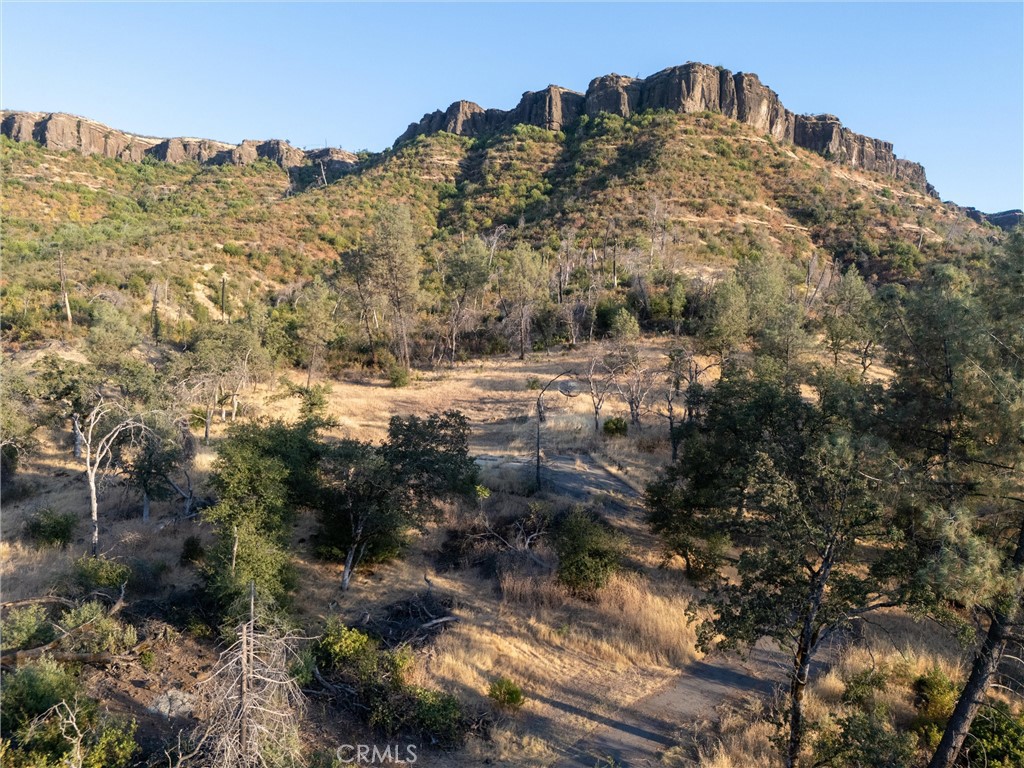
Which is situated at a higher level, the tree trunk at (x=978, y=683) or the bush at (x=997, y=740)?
the tree trunk at (x=978, y=683)

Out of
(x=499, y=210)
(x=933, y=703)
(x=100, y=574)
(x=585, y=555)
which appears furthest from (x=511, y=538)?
(x=499, y=210)

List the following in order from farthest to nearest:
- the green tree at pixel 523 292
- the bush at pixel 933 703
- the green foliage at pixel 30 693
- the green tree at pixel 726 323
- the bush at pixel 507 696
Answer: the green tree at pixel 523 292 < the green tree at pixel 726 323 < the bush at pixel 507 696 < the bush at pixel 933 703 < the green foliage at pixel 30 693

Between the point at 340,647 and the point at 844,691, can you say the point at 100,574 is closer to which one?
the point at 340,647

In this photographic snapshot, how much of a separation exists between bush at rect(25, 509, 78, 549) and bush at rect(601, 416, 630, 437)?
19.1 metres

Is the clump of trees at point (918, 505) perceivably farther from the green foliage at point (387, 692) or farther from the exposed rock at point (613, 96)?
the exposed rock at point (613, 96)

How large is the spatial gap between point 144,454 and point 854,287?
3910 centimetres

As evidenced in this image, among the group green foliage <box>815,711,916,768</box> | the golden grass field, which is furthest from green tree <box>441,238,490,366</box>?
green foliage <box>815,711,916,768</box>

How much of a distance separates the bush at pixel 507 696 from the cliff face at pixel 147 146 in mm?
101609

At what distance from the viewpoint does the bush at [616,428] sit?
961 inches

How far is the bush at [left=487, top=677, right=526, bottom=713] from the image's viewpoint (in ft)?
33.5

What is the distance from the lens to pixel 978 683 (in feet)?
24.9

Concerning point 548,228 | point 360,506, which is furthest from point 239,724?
point 548,228

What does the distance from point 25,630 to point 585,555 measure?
11.4 meters

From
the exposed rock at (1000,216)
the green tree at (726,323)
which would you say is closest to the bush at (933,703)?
the green tree at (726,323)
